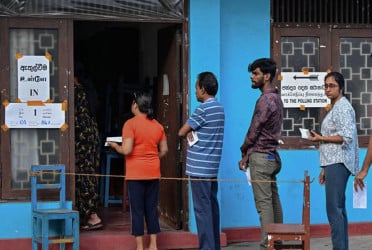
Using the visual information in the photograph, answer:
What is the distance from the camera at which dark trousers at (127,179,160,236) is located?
7.14 m

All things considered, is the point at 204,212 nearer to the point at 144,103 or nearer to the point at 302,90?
the point at 144,103

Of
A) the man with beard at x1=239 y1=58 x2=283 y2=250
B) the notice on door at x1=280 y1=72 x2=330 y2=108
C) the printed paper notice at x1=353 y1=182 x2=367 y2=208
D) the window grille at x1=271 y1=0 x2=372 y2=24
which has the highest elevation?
the window grille at x1=271 y1=0 x2=372 y2=24

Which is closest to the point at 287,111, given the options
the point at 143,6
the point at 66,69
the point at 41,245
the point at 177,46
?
the point at 177,46

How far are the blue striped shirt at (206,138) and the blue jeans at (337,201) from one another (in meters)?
1.06

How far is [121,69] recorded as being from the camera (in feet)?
33.6

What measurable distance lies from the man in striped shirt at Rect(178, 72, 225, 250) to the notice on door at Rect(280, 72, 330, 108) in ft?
5.01

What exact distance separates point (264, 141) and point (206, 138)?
1.75 ft

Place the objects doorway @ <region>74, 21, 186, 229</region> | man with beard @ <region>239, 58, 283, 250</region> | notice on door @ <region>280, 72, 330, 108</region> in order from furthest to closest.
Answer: doorway @ <region>74, 21, 186, 229</region> < notice on door @ <region>280, 72, 330, 108</region> < man with beard @ <region>239, 58, 283, 250</region>

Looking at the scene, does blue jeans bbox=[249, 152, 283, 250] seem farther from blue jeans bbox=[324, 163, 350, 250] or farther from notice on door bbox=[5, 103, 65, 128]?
notice on door bbox=[5, 103, 65, 128]

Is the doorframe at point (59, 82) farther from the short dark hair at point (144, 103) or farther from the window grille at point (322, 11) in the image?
the window grille at point (322, 11)

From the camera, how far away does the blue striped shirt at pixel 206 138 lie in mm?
6730

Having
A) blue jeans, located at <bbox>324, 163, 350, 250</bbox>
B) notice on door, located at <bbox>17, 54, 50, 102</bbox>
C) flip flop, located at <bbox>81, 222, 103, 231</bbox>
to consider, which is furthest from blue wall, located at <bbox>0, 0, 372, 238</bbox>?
notice on door, located at <bbox>17, 54, 50, 102</bbox>

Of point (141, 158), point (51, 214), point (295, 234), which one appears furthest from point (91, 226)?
point (295, 234)

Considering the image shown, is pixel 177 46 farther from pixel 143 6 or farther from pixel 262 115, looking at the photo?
pixel 262 115
